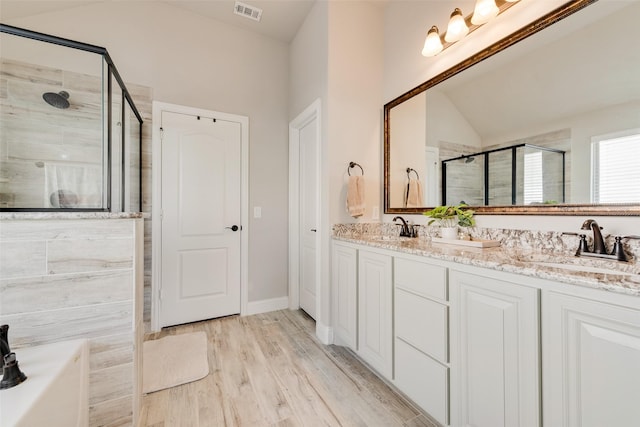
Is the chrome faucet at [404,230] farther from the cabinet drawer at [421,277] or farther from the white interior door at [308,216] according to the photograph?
the white interior door at [308,216]

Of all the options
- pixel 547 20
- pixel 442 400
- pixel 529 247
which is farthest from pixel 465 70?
pixel 442 400

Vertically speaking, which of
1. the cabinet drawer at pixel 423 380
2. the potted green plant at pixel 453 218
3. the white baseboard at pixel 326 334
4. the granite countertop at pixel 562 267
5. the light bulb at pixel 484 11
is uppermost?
the light bulb at pixel 484 11

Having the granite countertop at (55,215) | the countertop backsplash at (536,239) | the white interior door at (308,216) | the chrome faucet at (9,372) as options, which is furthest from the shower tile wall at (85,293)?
the countertop backsplash at (536,239)

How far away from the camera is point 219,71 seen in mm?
2715

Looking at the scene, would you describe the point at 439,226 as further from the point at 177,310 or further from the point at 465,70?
the point at 177,310

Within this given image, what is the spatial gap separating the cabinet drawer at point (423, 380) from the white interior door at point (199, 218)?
1883 millimetres

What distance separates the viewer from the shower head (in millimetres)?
1876

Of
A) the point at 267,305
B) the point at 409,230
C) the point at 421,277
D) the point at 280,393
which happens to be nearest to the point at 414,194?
the point at 409,230

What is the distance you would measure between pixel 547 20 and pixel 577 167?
2.54 feet

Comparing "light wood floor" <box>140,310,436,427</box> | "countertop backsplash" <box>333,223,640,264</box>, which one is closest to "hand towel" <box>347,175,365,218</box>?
"countertop backsplash" <box>333,223,640,264</box>

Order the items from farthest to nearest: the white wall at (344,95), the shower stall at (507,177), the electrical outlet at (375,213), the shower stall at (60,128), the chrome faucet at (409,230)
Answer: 1. the electrical outlet at (375,213)
2. the white wall at (344,95)
3. the chrome faucet at (409,230)
4. the shower stall at (60,128)
5. the shower stall at (507,177)

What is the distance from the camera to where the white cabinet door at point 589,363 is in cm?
72

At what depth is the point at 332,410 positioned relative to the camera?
4.80ft

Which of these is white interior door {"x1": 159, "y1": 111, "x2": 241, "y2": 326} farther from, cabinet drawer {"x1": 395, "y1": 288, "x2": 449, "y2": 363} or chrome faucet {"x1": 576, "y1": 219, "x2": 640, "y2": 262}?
chrome faucet {"x1": 576, "y1": 219, "x2": 640, "y2": 262}
